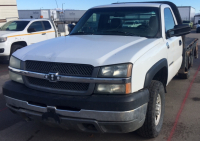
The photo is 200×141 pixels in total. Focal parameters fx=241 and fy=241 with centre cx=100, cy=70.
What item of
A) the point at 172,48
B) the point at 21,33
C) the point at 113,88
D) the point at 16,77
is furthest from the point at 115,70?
the point at 21,33

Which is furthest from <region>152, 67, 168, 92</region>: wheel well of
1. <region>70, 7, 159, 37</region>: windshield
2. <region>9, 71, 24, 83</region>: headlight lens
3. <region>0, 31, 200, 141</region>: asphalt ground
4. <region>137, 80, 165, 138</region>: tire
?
<region>9, 71, 24, 83</region>: headlight lens

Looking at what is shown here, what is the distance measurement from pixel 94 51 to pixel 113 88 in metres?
0.58

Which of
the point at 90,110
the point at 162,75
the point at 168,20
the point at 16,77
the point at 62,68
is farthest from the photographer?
the point at 168,20

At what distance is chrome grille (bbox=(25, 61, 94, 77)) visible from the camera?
2.77m

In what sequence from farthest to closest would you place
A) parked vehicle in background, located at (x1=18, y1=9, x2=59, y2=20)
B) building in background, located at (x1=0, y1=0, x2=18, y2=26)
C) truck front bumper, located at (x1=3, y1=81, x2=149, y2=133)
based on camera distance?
parked vehicle in background, located at (x1=18, y1=9, x2=59, y2=20) → building in background, located at (x1=0, y1=0, x2=18, y2=26) → truck front bumper, located at (x1=3, y1=81, x2=149, y2=133)

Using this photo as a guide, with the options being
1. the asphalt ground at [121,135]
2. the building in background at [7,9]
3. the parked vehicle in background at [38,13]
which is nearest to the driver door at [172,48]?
the asphalt ground at [121,135]

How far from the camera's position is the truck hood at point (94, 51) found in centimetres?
281

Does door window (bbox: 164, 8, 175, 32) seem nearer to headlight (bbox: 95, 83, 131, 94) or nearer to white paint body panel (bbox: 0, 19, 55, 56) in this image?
headlight (bbox: 95, 83, 131, 94)

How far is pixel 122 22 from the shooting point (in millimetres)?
4277

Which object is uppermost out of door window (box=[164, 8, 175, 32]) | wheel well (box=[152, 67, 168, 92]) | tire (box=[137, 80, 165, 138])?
door window (box=[164, 8, 175, 32])

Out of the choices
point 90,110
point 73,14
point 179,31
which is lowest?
point 90,110

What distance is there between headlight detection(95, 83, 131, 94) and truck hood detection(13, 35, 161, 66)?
10.1 inches

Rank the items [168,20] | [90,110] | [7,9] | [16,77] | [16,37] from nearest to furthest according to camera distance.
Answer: [90,110] < [16,77] < [168,20] < [16,37] < [7,9]

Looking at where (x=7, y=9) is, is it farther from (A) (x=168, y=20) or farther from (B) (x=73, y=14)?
(B) (x=73, y=14)
